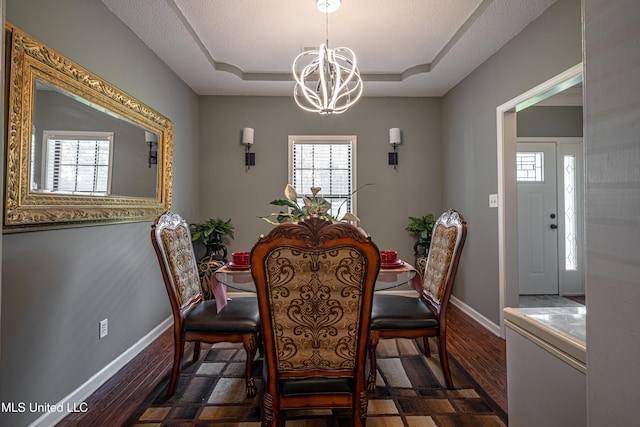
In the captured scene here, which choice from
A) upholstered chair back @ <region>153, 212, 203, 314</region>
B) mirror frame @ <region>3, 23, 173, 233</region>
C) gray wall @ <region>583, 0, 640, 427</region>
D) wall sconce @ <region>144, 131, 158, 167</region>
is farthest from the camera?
wall sconce @ <region>144, 131, 158, 167</region>

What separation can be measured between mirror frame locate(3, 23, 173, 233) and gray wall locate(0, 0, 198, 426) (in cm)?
7

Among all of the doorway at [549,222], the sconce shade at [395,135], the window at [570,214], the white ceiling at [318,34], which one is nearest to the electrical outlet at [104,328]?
the white ceiling at [318,34]

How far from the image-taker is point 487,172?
3002 mm

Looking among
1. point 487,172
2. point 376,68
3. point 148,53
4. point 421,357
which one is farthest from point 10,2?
point 487,172

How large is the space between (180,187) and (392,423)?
293cm

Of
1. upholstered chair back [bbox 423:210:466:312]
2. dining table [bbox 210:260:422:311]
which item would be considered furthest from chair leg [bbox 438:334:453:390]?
dining table [bbox 210:260:422:311]

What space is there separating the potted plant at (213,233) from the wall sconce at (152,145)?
100 cm

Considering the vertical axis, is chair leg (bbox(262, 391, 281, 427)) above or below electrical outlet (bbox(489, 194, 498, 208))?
below

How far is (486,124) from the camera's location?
9.85 feet

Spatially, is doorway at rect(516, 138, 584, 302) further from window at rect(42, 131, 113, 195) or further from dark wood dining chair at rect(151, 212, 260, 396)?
window at rect(42, 131, 113, 195)

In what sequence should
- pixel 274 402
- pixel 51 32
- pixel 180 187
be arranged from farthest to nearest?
1. pixel 180 187
2. pixel 51 32
3. pixel 274 402

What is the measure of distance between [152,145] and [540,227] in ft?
14.7

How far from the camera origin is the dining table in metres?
1.80

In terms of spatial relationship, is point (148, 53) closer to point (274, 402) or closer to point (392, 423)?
point (274, 402)
